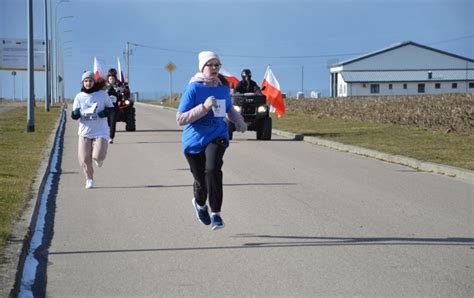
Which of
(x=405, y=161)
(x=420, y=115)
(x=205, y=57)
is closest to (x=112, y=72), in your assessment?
(x=405, y=161)

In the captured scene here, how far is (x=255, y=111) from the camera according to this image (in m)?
27.6

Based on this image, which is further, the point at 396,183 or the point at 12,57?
the point at 12,57

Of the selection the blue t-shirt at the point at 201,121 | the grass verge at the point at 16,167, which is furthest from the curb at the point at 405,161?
the grass verge at the point at 16,167

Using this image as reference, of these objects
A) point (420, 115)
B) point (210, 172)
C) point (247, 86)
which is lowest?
point (210, 172)

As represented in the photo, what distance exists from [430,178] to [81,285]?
31.6ft

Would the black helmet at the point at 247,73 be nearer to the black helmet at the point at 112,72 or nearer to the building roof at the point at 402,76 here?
the black helmet at the point at 112,72

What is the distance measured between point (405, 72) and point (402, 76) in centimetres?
101

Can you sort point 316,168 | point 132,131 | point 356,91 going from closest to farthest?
1. point 316,168
2. point 132,131
3. point 356,91

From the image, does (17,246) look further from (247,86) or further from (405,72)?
(405,72)

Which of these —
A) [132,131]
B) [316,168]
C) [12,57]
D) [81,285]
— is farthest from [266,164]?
[12,57]

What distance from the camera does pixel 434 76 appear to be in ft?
346

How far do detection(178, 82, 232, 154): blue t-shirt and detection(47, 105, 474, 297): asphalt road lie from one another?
0.97m

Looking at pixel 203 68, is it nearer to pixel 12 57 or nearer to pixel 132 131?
pixel 132 131

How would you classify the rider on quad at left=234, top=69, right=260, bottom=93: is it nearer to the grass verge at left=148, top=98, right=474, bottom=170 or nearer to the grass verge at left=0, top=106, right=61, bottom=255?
the grass verge at left=148, top=98, right=474, bottom=170
